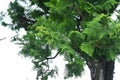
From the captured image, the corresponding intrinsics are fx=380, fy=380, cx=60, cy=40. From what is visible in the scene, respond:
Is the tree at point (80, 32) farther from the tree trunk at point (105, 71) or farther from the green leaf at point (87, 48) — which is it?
the tree trunk at point (105, 71)

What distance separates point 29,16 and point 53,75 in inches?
54.9

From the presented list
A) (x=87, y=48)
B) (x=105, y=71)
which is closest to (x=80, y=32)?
(x=87, y=48)

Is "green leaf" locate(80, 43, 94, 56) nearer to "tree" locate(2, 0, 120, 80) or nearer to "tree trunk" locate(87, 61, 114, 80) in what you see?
"tree" locate(2, 0, 120, 80)

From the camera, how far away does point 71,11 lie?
5887 mm

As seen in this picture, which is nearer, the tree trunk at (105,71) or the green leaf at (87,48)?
the green leaf at (87,48)

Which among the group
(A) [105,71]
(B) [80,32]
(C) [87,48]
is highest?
(A) [105,71]

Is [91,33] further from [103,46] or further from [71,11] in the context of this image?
[71,11]

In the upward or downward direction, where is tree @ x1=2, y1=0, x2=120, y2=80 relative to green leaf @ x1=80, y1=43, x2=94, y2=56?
upward

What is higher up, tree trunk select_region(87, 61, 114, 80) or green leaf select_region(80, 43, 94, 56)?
tree trunk select_region(87, 61, 114, 80)

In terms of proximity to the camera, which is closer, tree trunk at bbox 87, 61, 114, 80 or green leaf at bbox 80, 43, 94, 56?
green leaf at bbox 80, 43, 94, 56

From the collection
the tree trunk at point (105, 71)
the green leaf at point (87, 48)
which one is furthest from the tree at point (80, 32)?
the tree trunk at point (105, 71)

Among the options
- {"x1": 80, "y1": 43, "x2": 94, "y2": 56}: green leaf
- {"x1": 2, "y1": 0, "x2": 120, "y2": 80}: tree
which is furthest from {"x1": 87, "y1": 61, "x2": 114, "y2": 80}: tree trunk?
{"x1": 80, "y1": 43, "x2": 94, "y2": 56}: green leaf

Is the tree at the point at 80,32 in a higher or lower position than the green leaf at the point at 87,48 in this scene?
higher

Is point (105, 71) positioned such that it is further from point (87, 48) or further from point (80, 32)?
point (87, 48)
